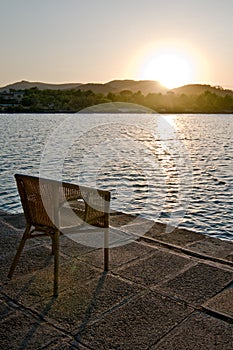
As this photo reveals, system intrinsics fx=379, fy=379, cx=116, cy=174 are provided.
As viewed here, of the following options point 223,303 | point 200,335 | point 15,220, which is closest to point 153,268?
point 223,303

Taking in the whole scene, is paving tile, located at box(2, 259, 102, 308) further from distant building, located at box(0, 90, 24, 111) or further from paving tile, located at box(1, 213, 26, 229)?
distant building, located at box(0, 90, 24, 111)

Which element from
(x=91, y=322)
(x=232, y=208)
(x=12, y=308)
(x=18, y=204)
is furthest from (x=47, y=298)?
(x=232, y=208)

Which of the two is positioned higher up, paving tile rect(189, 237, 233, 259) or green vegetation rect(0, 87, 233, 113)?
green vegetation rect(0, 87, 233, 113)

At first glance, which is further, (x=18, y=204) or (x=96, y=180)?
(x=96, y=180)

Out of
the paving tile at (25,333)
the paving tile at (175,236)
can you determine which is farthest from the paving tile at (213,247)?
the paving tile at (25,333)

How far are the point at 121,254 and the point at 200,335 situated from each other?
4.81 ft

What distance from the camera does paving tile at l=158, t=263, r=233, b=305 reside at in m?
2.97

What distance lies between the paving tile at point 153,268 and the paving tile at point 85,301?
5.9 inches

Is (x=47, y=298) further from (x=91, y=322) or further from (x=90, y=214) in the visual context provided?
(x=90, y=214)

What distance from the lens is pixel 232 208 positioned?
9352mm

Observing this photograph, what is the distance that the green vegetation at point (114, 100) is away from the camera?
111 meters

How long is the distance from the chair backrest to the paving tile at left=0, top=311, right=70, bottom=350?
2.41ft

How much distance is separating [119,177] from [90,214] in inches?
430

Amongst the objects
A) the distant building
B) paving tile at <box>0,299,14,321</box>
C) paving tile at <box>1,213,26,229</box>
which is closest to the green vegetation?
the distant building
